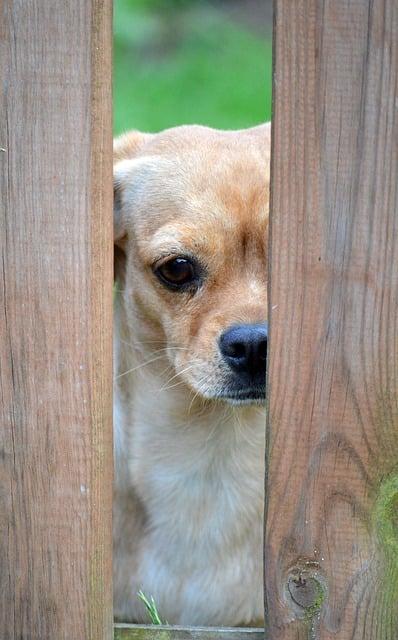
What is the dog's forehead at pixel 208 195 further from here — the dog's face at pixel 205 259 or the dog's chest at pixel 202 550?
the dog's chest at pixel 202 550

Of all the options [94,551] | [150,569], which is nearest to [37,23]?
[94,551]

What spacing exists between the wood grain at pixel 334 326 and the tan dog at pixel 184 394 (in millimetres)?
750

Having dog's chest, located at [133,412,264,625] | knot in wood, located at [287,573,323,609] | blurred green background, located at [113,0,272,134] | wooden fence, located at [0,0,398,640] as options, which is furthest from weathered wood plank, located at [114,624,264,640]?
blurred green background, located at [113,0,272,134]

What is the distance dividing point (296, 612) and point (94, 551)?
1.44 feet

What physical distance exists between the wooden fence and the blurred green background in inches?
178

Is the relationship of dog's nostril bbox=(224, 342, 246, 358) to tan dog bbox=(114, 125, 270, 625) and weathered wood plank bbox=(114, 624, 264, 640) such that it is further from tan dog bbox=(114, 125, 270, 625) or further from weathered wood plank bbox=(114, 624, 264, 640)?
weathered wood plank bbox=(114, 624, 264, 640)

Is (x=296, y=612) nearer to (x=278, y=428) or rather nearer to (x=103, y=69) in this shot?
(x=278, y=428)

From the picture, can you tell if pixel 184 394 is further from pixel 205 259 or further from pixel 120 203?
pixel 120 203

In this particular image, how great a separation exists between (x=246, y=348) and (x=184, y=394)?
53cm

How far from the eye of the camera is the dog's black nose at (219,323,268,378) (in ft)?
8.27

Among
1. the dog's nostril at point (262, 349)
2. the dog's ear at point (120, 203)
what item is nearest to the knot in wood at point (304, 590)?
the dog's nostril at point (262, 349)

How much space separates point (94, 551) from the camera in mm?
2031

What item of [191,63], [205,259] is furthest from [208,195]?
[191,63]

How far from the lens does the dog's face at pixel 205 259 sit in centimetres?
263
